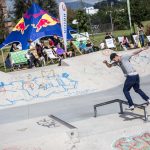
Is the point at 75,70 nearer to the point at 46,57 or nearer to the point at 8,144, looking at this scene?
the point at 46,57

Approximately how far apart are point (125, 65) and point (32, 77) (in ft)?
19.6

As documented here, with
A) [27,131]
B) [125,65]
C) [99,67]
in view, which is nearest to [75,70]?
[99,67]

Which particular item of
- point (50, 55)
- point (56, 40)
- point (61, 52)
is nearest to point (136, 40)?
point (56, 40)

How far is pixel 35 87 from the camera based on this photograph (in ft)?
47.3

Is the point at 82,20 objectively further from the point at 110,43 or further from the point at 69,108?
the point at 69,108

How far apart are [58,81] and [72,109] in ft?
8.95

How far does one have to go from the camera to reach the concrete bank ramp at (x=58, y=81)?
1410 centimetres

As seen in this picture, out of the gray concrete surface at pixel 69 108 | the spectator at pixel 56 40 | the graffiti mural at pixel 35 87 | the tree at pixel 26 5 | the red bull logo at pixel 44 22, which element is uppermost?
the tree at pixel 26 5

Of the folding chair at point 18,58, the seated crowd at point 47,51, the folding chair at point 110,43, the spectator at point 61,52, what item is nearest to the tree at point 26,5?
the folding chair at point 110,43

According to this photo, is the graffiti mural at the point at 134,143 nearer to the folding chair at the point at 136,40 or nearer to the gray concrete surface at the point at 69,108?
the gray concrete surface at the point at 69,108

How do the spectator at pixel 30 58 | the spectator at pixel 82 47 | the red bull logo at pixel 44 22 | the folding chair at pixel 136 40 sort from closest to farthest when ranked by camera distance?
1. the spectator at pixel 30 58
2. the red bull logo at pixel 44 22
3. the spectator at pixel 82 47
4. the folding chair at pixel 136 40

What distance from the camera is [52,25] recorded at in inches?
933

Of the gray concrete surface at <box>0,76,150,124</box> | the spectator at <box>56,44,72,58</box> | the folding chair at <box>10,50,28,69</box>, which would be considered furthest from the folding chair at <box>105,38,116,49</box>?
the gray concrete surface at <box>0,76,150,124</box>

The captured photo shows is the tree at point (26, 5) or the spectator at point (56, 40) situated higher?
the tree at point (26, 5)
